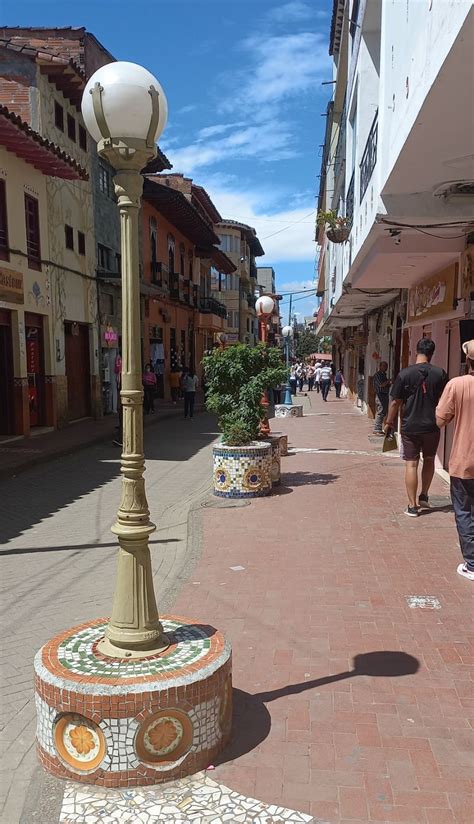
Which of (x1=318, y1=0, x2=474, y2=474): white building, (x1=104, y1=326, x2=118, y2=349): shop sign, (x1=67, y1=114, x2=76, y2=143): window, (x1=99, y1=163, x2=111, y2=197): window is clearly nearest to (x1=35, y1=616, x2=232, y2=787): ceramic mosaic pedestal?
(x1=318, y1=0, x2=474, y2=474): white building

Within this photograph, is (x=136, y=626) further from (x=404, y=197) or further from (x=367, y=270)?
(x=367, y=270)

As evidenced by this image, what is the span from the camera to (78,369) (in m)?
17.9

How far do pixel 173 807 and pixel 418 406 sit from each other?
5.22m

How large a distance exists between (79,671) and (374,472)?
312 inches

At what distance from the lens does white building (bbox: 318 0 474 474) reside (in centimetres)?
409

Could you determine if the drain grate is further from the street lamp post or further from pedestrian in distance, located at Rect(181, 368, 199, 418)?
pedestrian in distance, located at Rect(181, 368, 199, 418)

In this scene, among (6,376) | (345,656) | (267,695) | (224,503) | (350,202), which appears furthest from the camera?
(6,376)

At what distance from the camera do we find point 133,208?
3004 millimetres

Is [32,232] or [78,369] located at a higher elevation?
[32,232]

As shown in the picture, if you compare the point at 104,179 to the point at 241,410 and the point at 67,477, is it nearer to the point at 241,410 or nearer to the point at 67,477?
the point at 67,477

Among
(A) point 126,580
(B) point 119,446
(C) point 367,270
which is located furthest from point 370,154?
(B) point 119,446

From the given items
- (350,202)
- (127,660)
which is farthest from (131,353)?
(350,202)

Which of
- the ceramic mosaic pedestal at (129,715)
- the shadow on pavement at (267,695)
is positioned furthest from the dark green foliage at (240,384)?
the ceramic mosaic pedestal at (129,715)

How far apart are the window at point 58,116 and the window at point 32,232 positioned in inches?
112
